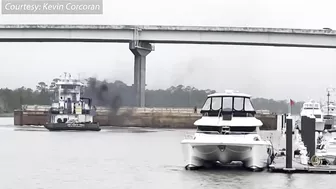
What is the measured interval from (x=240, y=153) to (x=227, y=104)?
2.49 meters

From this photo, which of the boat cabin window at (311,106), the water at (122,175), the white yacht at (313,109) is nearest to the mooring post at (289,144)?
the water at (122,175)

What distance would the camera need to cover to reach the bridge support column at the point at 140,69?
314 ft

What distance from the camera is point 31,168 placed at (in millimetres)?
30219

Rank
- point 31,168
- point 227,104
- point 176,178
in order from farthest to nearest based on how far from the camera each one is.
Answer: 1. point 31,168
2. point 227,104
3. point 176,178

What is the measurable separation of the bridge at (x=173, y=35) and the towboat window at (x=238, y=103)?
6511cm

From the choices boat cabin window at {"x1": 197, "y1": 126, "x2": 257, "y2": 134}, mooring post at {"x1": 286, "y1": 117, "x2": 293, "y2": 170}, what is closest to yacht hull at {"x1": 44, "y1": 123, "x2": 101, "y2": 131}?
boat cabin window at {"x1": 197, "y1": 126, "x2": 257, "y2": 134}

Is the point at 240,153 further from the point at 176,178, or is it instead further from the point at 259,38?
the point at 259,38

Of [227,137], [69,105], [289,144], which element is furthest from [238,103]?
[69,105]

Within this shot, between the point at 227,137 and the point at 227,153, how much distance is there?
1.00 m

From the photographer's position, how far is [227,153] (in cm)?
2708

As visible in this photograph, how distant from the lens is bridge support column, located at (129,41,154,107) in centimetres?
9569

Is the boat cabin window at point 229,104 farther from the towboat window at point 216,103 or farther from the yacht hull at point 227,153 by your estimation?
the yacht hull at point 227,153

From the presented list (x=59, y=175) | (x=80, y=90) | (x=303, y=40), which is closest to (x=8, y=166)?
(x=59, y=175)

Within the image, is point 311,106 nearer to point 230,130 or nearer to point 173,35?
point 173,35
